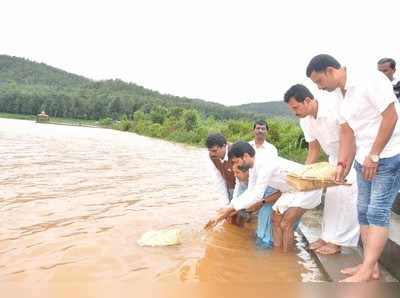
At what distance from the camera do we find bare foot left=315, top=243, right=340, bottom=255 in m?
4.17

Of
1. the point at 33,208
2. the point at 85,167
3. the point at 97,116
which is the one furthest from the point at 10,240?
the point at 97,116

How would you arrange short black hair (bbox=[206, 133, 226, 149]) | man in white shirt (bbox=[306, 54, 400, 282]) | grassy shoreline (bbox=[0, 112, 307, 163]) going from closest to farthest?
man in white shirt (bbox=[306, 54, 400, 282])
short black hair (bbox=[206, 133, 226, 149])
grassy shoreline (bbox=[0, 112, 307, 163])

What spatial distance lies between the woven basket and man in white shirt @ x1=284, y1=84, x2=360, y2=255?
395mm

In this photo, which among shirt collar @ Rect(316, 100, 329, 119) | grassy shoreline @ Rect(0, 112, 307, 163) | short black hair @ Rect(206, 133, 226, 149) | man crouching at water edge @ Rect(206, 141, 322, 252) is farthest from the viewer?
grassy shoreline @ Rect(0, 112, 307, 163)

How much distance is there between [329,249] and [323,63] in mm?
1640

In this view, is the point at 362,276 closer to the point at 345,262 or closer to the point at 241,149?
the point at 345,262

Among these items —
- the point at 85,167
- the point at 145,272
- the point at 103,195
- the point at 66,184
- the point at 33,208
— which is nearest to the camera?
the point at 145,272

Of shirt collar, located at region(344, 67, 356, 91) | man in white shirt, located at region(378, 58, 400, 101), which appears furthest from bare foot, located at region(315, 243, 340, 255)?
man in white shirt, located at region(378, 58, 400, 101)

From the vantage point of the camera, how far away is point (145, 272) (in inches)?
152

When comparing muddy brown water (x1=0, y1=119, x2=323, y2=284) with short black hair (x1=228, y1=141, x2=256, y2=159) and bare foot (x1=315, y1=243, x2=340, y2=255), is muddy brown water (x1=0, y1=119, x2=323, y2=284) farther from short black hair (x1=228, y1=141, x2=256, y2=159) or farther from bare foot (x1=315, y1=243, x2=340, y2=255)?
short black hair (x1=228, y1=141, x2=256, y2=159)

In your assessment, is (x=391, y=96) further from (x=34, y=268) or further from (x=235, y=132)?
(x=235, y=132)

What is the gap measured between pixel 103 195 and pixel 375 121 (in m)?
4.97

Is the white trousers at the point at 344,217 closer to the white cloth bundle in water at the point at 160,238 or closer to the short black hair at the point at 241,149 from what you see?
the short black hair at the point at 241,149

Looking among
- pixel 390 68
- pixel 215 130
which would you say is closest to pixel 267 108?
pixel 215 130
